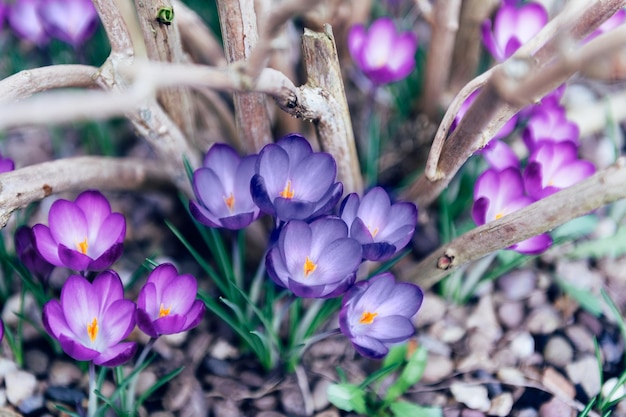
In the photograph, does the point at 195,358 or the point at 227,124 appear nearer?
the point at 195,358

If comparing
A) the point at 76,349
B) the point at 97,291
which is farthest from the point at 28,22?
the point at 76,349

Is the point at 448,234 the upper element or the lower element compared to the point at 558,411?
upper

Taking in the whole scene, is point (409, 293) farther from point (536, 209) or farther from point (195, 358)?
point (195, 358)

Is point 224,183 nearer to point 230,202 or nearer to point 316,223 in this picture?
point 230,202

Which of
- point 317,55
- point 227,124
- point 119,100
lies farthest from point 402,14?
point 119,100

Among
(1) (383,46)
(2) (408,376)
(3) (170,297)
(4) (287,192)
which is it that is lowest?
(2) (408,376)

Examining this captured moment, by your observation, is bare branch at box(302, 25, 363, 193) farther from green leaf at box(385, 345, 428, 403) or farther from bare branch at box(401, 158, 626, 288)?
green leaf at box(385, 345, 428, 403)

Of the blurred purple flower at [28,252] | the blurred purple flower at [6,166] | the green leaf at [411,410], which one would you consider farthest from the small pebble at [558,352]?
the blurred purple flower at [6,166]

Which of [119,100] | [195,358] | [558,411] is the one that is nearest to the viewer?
[119,100]
